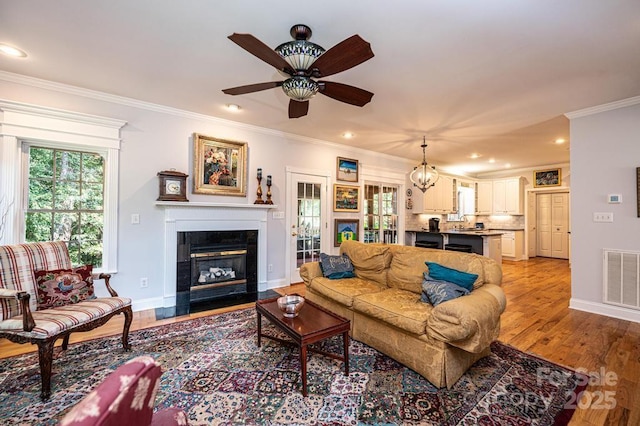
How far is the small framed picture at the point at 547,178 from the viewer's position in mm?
7134

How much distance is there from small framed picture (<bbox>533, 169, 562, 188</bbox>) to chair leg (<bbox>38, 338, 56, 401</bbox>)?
9715 millimetres

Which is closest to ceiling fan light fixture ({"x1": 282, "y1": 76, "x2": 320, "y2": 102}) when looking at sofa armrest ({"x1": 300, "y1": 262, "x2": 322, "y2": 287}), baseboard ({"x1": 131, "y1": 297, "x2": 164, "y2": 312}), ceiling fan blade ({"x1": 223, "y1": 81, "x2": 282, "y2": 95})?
ceiling fan blade ({"x1": 223, "y1": 81, "x2": 282, "y2": 95})

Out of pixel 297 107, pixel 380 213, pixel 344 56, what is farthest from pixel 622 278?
pixel 297 107

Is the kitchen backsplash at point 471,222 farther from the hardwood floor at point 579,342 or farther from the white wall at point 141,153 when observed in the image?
the white wall at point 141,153

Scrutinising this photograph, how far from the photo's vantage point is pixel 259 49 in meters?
1.76

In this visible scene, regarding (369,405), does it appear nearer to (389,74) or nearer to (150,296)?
(389,74)

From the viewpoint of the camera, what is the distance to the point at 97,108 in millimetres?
3289

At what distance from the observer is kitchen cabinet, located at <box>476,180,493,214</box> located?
26.8 ft

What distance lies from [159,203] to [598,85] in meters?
5.19

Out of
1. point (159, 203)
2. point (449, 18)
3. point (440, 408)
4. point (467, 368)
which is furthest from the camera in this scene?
point (159, 203)

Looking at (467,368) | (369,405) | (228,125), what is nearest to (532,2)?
(467,368)

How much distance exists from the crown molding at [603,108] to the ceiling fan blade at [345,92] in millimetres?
3233

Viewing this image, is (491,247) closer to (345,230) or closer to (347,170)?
(345,230)

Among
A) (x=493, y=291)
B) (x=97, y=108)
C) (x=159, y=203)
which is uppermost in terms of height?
(x=97, y=108)
